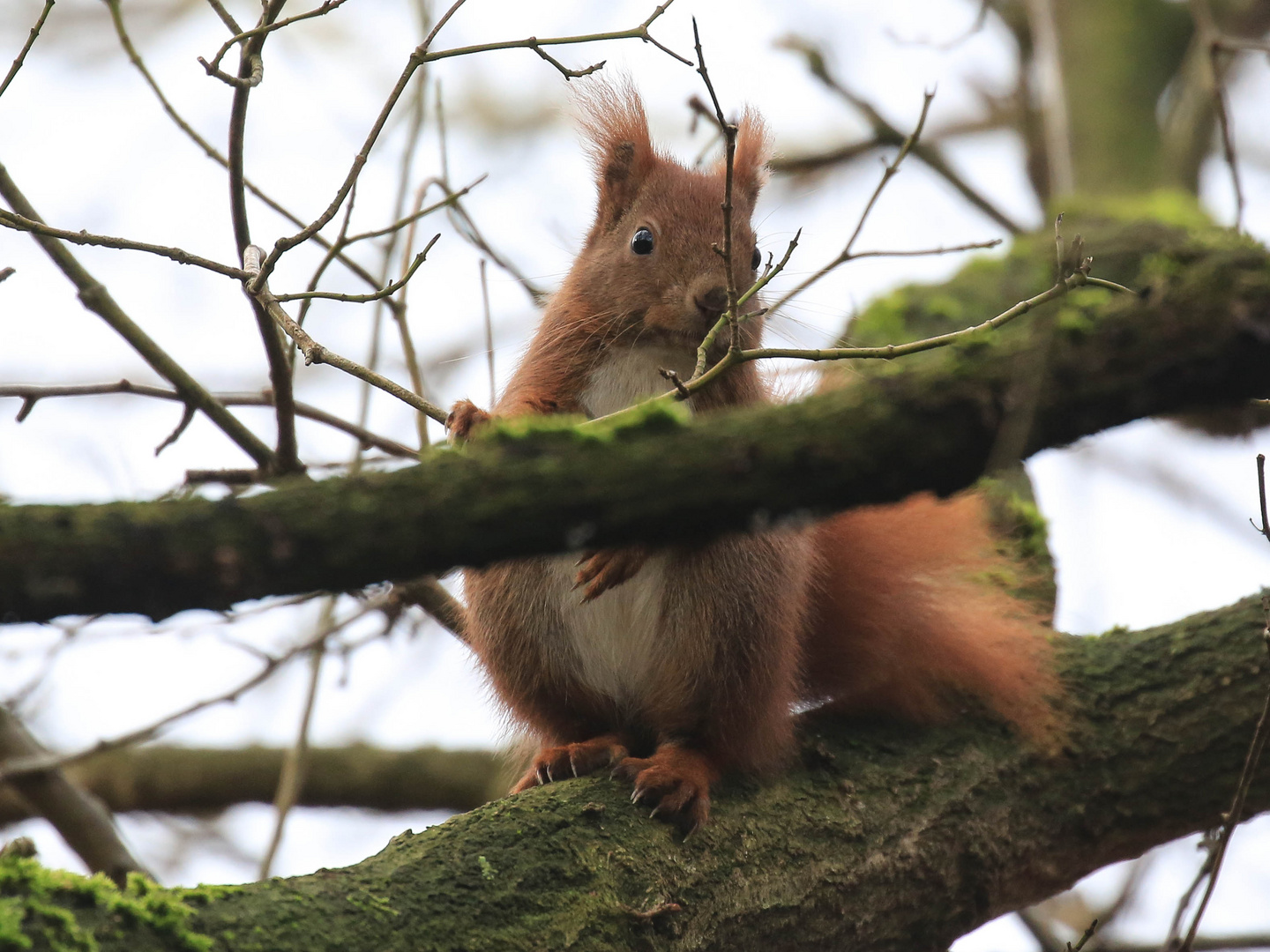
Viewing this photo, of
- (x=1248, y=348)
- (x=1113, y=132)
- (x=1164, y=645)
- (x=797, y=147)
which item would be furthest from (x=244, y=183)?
(x=797, y=147)

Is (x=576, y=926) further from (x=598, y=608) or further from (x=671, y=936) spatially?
(x=598, y=608)

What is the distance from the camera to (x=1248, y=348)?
1377 mm

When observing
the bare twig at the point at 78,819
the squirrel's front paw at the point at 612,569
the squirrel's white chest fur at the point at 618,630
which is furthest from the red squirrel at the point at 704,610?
the bare twig at the point at 78,819

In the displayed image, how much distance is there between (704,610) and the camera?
10.6 ft

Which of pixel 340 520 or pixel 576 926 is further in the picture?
pixel 576 926

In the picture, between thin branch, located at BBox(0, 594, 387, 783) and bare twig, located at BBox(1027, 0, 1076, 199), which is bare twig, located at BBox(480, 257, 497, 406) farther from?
bare twig, located at BBox(1027, 0, 1076, 199)

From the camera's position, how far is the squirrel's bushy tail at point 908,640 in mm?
3393

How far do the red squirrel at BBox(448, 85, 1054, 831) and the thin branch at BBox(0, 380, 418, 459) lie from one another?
0.37 meters

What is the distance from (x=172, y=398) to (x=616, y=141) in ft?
5.38

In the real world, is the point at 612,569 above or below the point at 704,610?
below

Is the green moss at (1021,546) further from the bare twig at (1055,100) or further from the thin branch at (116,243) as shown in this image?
the thin branch at (116,243)

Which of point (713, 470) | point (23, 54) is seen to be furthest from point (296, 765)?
point (713, 470)

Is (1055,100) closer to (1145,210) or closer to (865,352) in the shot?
(1145,210)

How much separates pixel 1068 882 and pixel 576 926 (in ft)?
5.33
